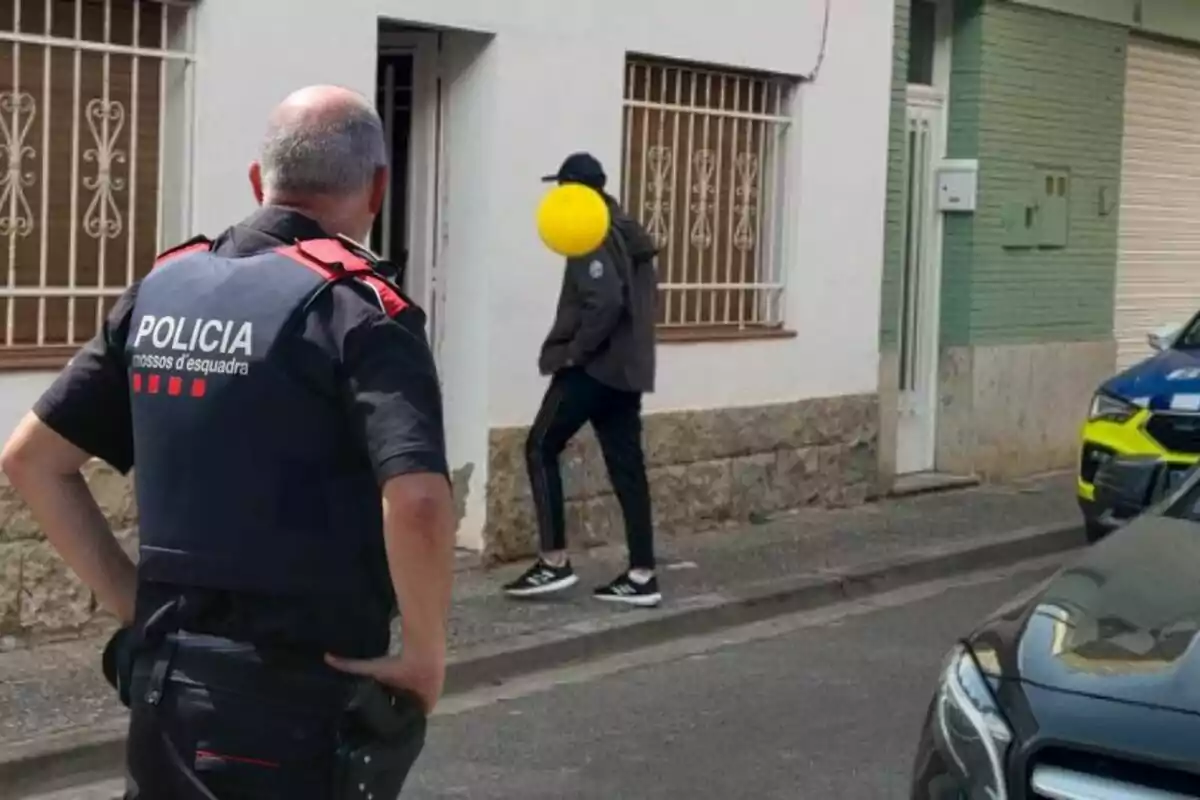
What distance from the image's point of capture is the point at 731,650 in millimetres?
8742

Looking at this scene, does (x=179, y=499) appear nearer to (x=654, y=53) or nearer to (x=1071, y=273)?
(x=654, y=53)

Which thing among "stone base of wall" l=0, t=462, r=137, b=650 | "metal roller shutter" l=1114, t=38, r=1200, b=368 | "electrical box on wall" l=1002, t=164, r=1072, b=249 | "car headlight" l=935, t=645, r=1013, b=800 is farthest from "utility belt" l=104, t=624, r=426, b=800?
"metal roller shutter" l=1114, t=38, r=1200, b=368

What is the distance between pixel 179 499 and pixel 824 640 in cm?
625

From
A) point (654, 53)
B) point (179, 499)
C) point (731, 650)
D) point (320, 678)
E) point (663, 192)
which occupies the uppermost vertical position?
point (654, 53)

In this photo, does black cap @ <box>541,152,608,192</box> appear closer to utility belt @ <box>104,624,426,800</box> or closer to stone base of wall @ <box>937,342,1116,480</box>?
stone base of wall @ <box>937,342,1116,480</box>

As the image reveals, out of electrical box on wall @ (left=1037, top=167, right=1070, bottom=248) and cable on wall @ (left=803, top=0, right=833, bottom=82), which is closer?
cable on wall @ (left=803, top=0, right=833, bottom=82)

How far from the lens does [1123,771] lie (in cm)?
386

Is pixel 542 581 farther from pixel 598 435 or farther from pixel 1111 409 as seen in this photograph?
pixel 1111 409

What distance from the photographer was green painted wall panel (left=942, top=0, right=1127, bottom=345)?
527 inches

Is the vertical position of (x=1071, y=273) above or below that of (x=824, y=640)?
above

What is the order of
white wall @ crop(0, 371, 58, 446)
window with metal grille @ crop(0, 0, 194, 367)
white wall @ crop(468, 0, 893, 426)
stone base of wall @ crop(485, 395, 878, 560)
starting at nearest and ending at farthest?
white wall @ crop(0, 371, 58, 446)
window with metal grille @ crop(0, 0, 194, 367)
white wall @ crop(468, 0, 893, 426)
stone base of wall @ crop(485, 395, 878, 560)

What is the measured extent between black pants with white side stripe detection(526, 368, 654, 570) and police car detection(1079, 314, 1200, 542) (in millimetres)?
2165

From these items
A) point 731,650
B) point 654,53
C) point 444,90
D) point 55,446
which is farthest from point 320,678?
point 654,53

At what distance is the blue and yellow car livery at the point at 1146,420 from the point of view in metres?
9.50
